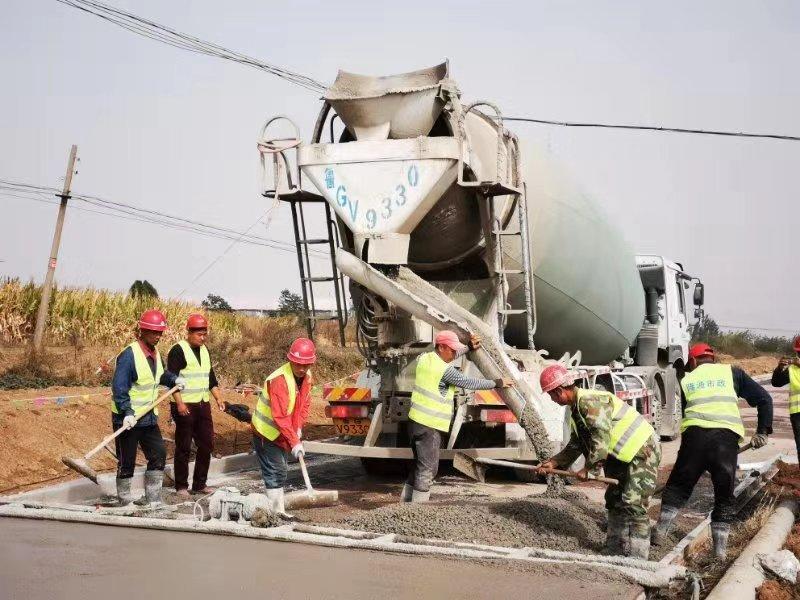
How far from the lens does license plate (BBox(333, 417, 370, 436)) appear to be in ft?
27.7

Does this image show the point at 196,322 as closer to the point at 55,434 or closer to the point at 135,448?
the point at 135,448

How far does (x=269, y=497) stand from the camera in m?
6.36

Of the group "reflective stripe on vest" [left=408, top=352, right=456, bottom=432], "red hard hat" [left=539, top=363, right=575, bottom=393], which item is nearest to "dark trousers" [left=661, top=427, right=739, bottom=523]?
"red hard hat" [left=539, top=363, right=575, bottom=393]

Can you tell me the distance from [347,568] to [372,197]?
12.5 feet

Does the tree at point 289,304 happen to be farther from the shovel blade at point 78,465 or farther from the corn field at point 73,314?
the shovel blade at point 78,465

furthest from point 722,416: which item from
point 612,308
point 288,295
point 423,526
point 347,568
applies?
point 288,295

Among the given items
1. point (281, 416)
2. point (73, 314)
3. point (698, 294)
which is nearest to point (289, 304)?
point (73, 314)

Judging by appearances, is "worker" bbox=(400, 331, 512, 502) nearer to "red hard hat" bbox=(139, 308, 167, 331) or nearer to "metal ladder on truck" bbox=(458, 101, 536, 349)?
"metal ladder on truck" bbox=(458, 101, 536, 349)

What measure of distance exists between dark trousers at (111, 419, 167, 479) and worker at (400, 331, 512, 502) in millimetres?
2021

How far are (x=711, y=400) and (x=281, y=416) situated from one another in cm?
301

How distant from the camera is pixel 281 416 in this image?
6.32m

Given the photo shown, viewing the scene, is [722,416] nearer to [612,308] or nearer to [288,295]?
[612,308]

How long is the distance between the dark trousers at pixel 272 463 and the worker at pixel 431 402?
4.09 ft

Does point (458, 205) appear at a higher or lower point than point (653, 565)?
higher
